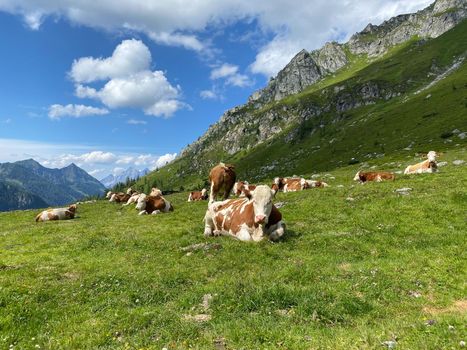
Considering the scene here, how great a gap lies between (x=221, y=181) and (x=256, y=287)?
2000 centimetres

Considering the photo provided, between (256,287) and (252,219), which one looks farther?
(252,219)

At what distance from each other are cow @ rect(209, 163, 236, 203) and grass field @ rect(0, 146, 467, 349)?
32.7ft

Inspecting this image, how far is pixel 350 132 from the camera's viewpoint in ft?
600

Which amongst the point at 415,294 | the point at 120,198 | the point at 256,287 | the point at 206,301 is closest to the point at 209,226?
the point at 256,287

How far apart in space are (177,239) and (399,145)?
341ft

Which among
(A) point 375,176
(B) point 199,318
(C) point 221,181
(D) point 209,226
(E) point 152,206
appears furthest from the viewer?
(A) point 375,176

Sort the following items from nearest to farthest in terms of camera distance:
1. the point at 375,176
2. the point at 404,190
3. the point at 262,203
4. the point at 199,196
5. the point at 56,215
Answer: the point at 262,203
the point at 404,190
the point at 56,215
the point at 375,176
the point at 199,196

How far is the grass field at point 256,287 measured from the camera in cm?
898

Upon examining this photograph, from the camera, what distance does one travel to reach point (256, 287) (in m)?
12.0

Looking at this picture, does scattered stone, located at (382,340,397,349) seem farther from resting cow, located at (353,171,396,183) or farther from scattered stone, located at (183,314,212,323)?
resting cow, located at (353,171,396,183)

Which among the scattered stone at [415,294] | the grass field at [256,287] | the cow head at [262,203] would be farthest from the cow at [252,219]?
the scattered stone at [415,294]

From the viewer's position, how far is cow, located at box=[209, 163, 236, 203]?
31672mm

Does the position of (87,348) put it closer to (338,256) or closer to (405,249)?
(338,256)

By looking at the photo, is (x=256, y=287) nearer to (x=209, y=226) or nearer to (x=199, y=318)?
(x=199, y=318)
